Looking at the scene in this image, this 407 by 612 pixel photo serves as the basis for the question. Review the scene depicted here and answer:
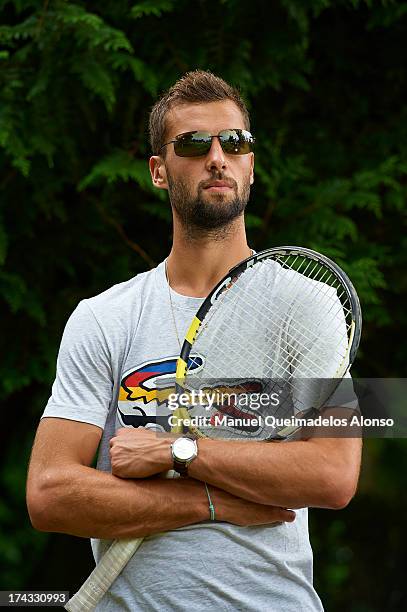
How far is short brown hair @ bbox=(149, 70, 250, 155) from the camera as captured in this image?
9.82ft

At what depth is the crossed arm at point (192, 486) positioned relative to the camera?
255 centimetres

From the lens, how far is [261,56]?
196 inches

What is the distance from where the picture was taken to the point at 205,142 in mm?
2879

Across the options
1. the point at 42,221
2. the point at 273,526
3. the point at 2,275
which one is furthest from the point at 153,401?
the point at 42,221

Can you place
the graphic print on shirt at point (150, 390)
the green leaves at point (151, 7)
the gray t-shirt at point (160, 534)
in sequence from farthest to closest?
1. the green leaves at point (151, 7)
2. the graphic print on shirt at point (150, 390)
3. the gray t-shirt at point (160, 534)

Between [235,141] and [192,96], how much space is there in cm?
23

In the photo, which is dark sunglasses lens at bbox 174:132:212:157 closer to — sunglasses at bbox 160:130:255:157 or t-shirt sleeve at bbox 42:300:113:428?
→ sunglasses at bbox 160:130:255:157

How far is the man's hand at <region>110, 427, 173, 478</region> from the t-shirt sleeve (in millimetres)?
135

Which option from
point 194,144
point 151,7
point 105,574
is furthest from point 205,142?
point 151,7

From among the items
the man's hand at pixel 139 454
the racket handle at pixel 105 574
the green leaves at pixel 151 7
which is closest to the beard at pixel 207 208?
the man's hand at pixel 139 454

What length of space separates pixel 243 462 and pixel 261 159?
9.25 feet

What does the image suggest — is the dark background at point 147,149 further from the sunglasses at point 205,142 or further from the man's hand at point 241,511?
the man's hand at point 241,511

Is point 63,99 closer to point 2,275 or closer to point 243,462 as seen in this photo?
point 2,275

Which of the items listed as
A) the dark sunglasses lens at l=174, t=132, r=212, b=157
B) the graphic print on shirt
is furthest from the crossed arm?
the dark sunglasses lens at l=174, t=132, r=212, b=157
